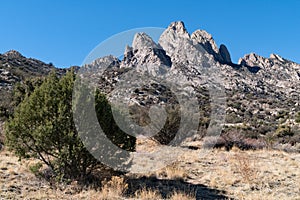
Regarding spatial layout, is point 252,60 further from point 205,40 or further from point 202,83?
point 202,83

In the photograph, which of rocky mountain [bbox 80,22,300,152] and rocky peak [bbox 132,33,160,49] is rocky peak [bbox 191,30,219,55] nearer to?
rocky mountain [bbox 80,22,300,152]

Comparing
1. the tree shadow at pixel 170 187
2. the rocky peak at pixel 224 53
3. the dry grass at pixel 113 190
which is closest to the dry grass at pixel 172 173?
the tree shadow at pixel 170 187

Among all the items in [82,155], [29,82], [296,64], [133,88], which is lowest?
[82,155]

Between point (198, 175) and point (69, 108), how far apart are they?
542cm

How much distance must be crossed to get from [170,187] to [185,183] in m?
0.85

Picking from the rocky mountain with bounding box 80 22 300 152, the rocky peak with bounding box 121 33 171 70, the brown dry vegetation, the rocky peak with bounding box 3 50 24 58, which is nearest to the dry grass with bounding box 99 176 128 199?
the brown dry vegetation

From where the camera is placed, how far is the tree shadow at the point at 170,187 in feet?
27.1

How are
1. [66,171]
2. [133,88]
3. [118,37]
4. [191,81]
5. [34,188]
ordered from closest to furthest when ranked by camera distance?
[34,188] < [66,171] < [118,37] < [133,88] < [191,81]

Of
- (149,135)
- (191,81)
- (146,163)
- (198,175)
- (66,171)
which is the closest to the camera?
(66,171)

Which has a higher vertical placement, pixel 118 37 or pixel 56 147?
pixel 118 37

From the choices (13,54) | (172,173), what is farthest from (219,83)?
(172,173)

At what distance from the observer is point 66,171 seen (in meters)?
8.63

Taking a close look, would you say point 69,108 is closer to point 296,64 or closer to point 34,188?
point 34,188

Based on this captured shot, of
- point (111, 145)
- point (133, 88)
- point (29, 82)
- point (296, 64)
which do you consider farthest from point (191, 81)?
point (296, 64)
